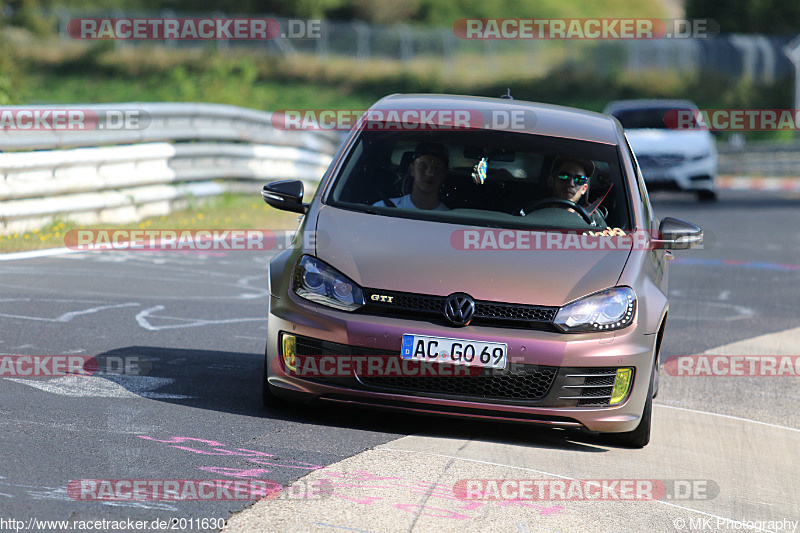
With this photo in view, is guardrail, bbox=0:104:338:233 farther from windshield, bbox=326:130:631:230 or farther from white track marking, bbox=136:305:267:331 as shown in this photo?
windshield, bbox=326:130:631:230

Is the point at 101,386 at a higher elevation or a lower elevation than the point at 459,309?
lower

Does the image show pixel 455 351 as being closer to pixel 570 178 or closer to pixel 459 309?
pixel 459 309

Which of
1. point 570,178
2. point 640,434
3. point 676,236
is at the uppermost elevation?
point 570,178

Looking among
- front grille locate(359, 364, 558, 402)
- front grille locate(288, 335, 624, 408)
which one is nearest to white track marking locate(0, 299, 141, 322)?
front grille locate(288, 335, 624, 408)

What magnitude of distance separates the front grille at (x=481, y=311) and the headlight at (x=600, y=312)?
71 mm

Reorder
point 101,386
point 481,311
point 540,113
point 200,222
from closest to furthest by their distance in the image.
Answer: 1. point 481,311
2. point 101,386
3. point 540,113
4. point 200,222

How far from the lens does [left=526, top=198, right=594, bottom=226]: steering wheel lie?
271 inches

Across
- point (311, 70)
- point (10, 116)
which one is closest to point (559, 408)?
point (10, 116)

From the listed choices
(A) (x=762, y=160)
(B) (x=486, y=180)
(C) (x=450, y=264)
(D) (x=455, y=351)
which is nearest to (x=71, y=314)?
(B) (x=486, y=180)

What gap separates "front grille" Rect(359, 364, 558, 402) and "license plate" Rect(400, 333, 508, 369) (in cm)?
9

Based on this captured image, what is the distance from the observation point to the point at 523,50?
53969 millimetres

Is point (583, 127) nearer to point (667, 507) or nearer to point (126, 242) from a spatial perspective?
point (667, 507)

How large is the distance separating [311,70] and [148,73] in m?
7.18

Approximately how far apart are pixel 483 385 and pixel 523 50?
49253 mm
